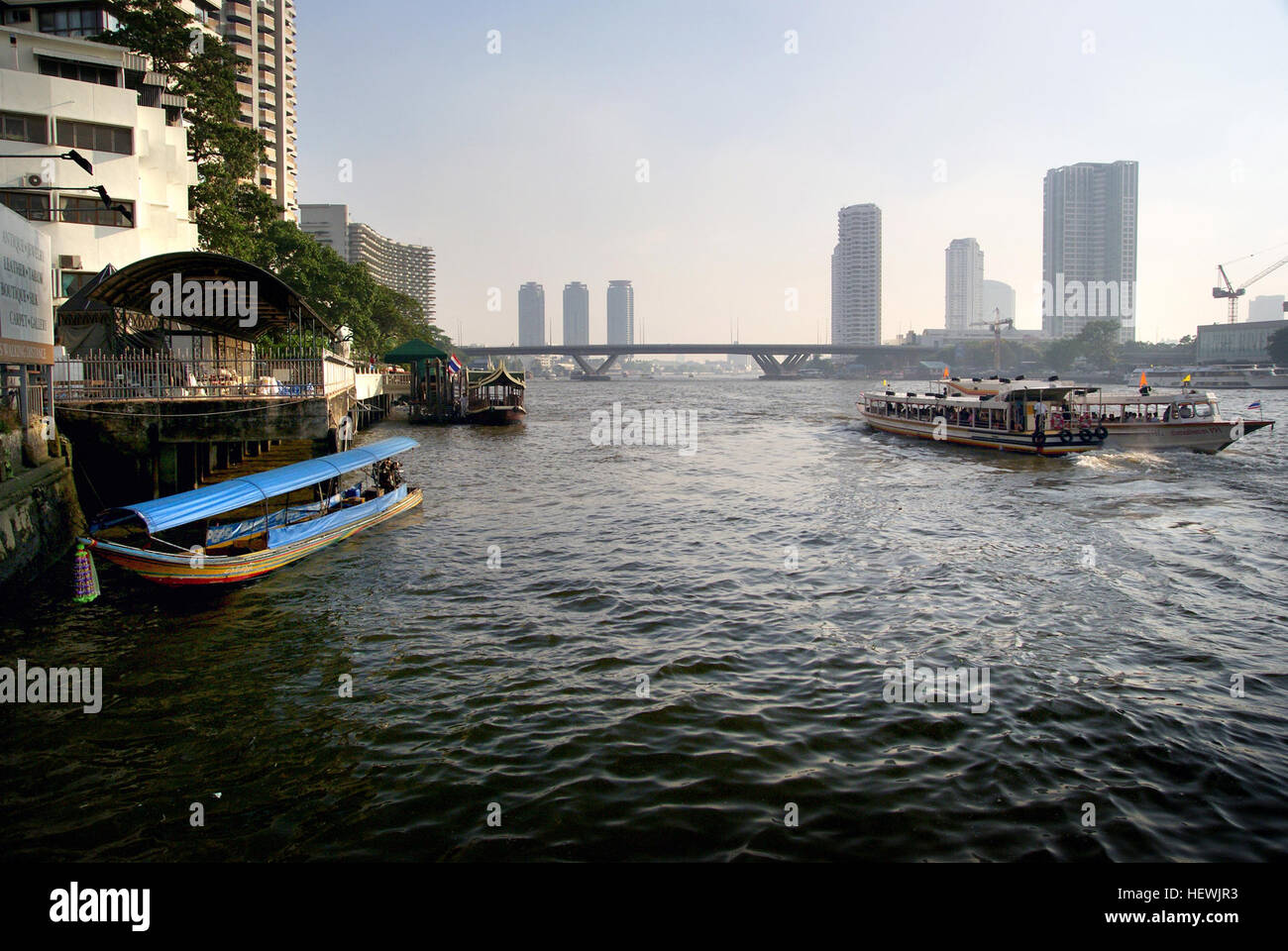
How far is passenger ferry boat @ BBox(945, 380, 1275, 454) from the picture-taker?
40469 mm

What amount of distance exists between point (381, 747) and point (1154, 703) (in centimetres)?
1074

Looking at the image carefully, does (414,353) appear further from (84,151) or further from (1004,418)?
(1004,418)

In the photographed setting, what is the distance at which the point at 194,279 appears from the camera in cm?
2608

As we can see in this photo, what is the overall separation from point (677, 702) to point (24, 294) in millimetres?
18863

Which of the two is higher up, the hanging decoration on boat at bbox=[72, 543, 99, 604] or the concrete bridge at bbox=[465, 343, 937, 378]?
the concrete bridge at bbox=[465, 343, 937, 378]

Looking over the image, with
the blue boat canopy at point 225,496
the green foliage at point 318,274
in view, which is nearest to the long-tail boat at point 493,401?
the green foliage at point 318,274

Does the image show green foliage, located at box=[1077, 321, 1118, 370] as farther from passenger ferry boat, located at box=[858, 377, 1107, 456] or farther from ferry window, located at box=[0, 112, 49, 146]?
ferry window, located at box=[0, 112, 49, 146]

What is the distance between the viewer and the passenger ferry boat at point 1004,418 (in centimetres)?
3975

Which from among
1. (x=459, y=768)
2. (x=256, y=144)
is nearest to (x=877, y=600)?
(x=459, y=768)

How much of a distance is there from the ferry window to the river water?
30.7 meters

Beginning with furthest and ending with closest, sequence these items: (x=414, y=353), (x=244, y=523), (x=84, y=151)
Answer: (x=414, y=353) → (x=84, y=151) → (x=244, y=523)

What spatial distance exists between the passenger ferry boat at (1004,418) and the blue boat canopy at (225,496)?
108 feet

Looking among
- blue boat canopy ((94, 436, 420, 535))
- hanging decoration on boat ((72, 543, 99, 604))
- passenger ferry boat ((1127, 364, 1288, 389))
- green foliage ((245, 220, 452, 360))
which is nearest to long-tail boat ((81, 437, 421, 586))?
blue boat canopy ((94, 436, 420, 535))

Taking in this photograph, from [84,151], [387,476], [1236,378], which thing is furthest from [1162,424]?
[1236,378]
